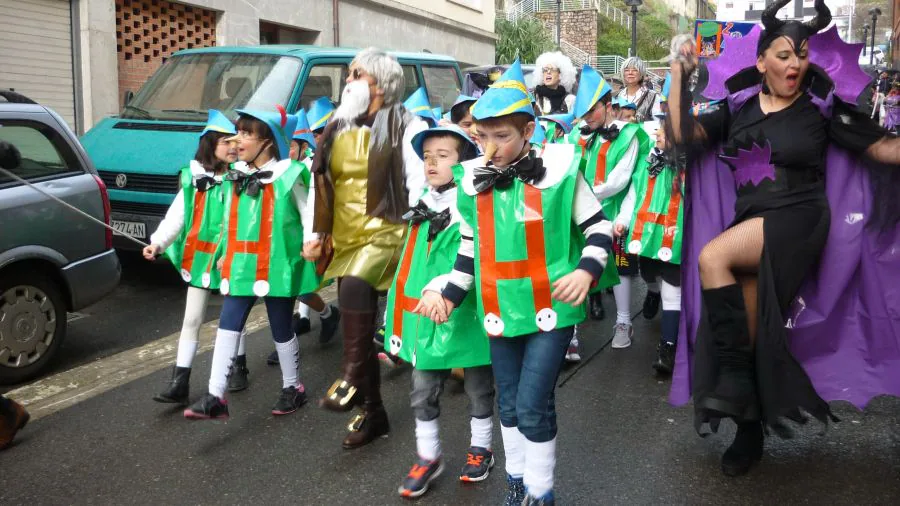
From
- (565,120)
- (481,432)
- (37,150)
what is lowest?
(481,432)

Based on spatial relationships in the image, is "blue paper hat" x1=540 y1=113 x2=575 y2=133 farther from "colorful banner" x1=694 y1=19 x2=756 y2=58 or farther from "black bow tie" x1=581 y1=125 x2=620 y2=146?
"colorful banner" x1=694 y1=19 x2=756 y2=58

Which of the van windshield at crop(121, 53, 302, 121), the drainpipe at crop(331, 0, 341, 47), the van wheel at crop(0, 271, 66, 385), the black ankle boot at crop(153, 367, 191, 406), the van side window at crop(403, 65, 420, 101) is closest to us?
the black ankle boot at crop(153, 367, 191, 406)

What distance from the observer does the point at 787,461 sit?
13.9 ft

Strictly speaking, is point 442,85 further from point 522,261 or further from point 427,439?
point 522,261

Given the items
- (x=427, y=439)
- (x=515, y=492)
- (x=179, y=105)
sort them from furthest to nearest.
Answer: (x=179, y=105) < (x=427, y=439) < (x=515, y=492)

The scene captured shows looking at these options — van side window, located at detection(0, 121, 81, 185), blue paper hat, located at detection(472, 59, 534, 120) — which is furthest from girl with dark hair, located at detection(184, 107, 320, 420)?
van side window, located at detection(0, 121, 81, 185)

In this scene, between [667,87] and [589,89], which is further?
[589,89]

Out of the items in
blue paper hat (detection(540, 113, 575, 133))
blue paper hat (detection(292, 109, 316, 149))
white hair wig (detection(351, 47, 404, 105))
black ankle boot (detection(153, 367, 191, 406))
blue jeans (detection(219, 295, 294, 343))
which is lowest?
black ankle boot (detection(153, 367, 191, 406))

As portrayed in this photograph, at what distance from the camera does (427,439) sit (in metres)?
3.89

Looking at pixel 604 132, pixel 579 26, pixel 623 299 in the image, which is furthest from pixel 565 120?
pixel 579 26

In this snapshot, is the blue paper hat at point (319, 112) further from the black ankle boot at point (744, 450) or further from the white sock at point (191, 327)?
the black ankle boot at point (744, 450)

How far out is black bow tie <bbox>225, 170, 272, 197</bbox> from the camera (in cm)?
462

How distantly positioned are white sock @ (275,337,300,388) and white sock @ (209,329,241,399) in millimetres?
381

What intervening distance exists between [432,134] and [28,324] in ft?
10.2
